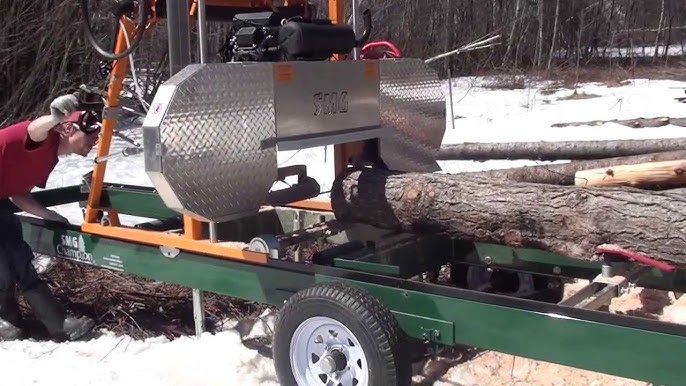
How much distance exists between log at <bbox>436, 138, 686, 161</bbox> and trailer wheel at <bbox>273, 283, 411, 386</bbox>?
4166 millimetres

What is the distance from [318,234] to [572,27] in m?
20.1

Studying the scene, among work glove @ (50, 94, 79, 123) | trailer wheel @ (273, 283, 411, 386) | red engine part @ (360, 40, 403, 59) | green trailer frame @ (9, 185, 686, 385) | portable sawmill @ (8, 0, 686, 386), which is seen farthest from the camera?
red engine part @ (360, 40, 403, 59)

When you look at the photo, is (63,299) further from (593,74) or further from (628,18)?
(628,18)

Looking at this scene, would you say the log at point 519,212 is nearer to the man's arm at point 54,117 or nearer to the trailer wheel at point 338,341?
the trailer wheel at point 338,341

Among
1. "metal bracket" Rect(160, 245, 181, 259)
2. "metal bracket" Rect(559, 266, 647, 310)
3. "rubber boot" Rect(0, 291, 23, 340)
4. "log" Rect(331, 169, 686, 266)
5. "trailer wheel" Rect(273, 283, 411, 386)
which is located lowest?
"rubber boot" Rect(0, 291, 23, 340)

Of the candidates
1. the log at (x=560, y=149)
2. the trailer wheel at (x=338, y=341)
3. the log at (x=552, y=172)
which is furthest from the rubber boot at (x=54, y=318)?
the log at (x=560, y=149)

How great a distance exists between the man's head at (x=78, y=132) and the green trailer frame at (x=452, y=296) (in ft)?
1.54

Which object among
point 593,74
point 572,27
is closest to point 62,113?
point 593,74

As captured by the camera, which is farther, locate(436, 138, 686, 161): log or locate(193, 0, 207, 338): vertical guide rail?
locate(436, 138, 686, 161): log

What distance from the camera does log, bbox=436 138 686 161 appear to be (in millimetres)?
6809

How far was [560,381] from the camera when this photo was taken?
3828mm

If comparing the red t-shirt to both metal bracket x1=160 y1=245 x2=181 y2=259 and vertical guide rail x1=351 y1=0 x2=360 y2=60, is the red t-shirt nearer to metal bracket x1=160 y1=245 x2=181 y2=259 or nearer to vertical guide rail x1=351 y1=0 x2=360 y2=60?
metal bracket x1=160 y1=245 x2=181 y2=259

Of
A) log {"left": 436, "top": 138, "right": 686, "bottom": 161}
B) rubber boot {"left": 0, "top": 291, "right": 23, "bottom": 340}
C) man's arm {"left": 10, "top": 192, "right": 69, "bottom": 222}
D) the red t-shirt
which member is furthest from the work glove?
log {"left": 436, "top": 138, "right": 686, "bottom": 161}

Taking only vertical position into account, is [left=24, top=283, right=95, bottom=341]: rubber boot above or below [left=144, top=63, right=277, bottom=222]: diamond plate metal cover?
below
